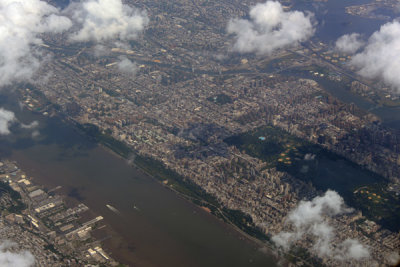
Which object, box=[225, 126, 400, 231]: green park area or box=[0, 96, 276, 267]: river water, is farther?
box=[225, 126, 400, 231]: green park area

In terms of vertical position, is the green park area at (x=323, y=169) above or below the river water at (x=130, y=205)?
above

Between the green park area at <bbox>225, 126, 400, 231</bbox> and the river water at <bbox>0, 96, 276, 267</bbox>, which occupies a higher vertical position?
the green park area at <bbox>225, 126, 400, 231</bbox>

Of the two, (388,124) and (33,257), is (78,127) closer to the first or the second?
(33,257)

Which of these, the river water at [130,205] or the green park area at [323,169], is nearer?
the river water at [130,205]

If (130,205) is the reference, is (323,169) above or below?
above

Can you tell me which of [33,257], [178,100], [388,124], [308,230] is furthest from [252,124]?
[33,257]

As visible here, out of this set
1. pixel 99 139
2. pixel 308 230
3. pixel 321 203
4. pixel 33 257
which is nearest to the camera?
pixel 33 257

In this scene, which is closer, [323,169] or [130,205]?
[130,205]

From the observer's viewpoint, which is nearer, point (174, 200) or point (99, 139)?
point (174, 200)
